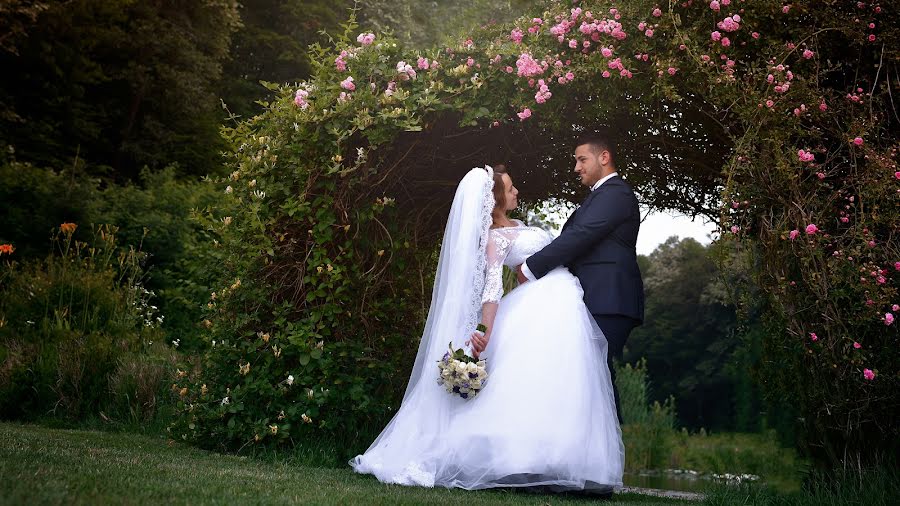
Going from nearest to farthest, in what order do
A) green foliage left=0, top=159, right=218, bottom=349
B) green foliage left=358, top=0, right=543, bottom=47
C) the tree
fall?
green foliage left=0, top=159, right=218, bottom=349 < green foliage left=358, top=0, right=543, bottom=47 < the tree

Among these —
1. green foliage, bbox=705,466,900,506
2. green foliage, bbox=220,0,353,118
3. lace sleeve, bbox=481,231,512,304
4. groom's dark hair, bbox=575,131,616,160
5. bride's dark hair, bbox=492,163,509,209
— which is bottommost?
green foliage, bbox=705,466,900,506

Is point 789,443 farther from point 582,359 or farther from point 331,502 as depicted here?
point 331,502

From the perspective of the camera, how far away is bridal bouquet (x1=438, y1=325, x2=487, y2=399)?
4.95 metres

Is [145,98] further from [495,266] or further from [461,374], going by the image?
[461,374]

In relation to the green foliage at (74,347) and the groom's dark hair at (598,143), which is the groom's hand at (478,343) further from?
the green foliage at (74,347)

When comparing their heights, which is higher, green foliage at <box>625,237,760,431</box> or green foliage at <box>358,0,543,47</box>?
green foliage at <box>358,0,543,47</box>

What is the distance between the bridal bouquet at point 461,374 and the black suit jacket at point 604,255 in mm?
722

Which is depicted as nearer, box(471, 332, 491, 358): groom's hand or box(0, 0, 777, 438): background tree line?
box(471, 332, 491, 358): groom's hand

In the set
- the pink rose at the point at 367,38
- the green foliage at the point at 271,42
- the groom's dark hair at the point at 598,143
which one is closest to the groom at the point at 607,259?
the groom's dark hair at the point at 598,143

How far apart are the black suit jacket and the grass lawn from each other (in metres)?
1.14

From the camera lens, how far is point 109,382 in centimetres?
791

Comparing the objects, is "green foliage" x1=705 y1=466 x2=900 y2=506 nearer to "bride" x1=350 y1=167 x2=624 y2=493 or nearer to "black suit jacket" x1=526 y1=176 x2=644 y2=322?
"bride" x1=350 y1=167 x2=624 y2=493

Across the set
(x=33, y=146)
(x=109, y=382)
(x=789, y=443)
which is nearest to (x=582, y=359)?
(x=789, y=443)

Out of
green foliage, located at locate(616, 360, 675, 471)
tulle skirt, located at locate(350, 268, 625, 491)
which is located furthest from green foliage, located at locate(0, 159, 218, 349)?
tulle skirt, located at locate(350, 268, 625, 491)
